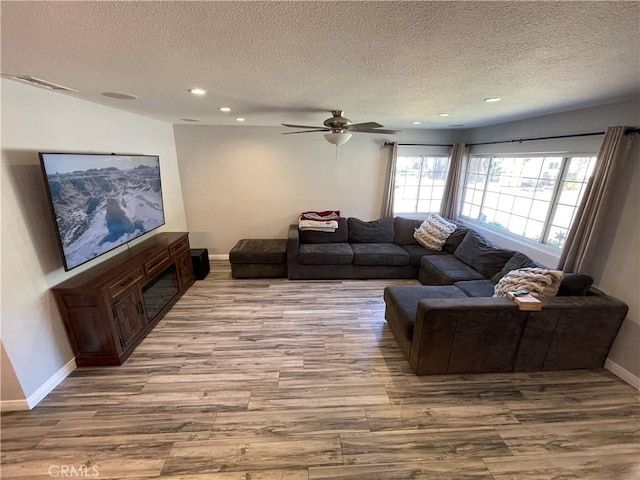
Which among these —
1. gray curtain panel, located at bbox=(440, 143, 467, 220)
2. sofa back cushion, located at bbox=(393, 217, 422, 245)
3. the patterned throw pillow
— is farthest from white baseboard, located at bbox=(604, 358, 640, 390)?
gray curtain panel, located at bbox=(440, 143, 467, 220)

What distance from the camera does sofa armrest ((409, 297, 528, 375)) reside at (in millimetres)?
2107

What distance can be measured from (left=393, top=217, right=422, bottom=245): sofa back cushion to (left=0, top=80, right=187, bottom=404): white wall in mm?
4148

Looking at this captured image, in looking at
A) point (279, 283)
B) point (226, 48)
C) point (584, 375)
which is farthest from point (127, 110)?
point (584, 375)

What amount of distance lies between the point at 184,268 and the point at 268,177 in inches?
81.2

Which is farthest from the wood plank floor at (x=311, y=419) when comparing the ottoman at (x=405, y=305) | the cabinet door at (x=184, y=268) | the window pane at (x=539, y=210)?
the window pane at (x=539, y=210)

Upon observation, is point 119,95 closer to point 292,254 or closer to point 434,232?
point 292,254

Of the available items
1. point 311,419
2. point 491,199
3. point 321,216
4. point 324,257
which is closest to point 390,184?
point 321,216

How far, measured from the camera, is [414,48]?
129 cm

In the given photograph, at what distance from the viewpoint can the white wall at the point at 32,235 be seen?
1779 millimetres

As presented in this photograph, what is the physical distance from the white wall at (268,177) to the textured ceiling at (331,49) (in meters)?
2.17

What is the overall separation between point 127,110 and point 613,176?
16.0 feet

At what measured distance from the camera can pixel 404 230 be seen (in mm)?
4504

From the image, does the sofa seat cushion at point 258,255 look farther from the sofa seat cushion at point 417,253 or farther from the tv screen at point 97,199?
the sofa seat cushion at point 417,253

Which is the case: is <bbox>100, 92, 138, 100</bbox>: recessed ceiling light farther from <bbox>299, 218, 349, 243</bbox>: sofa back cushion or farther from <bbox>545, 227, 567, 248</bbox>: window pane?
<bbox>545, 227, 567, 248</bbox>: window pane
